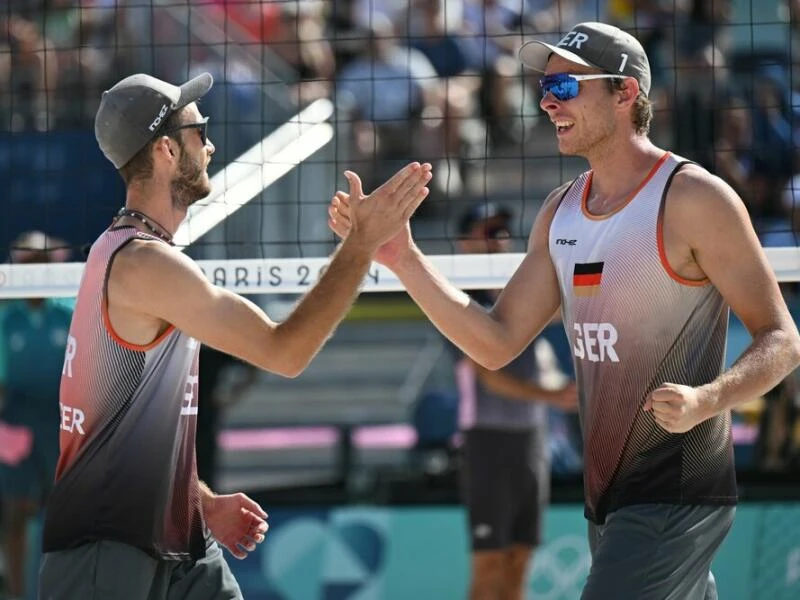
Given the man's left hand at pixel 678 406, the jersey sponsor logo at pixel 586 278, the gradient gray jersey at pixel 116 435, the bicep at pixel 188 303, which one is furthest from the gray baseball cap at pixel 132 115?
the man's left hand at pixel 678 406

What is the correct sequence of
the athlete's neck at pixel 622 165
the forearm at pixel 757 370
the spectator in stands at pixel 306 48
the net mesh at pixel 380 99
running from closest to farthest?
the forearm at pixel 757 370
the athlete's neck at pixel 622 165
the net mesh at pixel 380 99
the spectator in stands at pixel 306 48

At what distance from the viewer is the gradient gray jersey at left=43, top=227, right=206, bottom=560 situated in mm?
4273

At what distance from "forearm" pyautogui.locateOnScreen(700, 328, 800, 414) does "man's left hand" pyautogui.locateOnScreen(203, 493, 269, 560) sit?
1.48m

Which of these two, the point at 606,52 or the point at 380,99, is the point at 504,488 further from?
the point at 380,99

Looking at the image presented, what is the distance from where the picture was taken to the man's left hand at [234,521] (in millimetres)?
4707

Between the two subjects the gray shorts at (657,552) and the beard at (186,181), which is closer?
the gray shorts at (657,552)

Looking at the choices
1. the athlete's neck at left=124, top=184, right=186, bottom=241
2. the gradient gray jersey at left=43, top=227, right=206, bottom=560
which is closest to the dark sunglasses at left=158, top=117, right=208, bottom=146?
the athlete's neck at left=124, top=184, right=186, bottom=241

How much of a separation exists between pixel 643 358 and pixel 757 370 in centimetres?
38

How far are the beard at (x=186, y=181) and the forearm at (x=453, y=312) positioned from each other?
706 millimetres

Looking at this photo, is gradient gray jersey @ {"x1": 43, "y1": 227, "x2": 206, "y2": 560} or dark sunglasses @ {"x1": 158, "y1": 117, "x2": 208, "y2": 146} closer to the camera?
gradient gray jersey @ {"x1": 43, "y1": 227, "x2": 206, "y2": 560}

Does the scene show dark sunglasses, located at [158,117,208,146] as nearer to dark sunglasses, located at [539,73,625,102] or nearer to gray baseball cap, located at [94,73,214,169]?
gray baseball cap, located at [94,73,214,169]

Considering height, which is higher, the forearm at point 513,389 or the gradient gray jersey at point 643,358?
the gradient gray jersey at point 643,358

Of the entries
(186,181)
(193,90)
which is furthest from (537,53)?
(186,181)

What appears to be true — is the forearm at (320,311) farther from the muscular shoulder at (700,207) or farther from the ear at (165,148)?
the muscular shoulder at (700,207)
